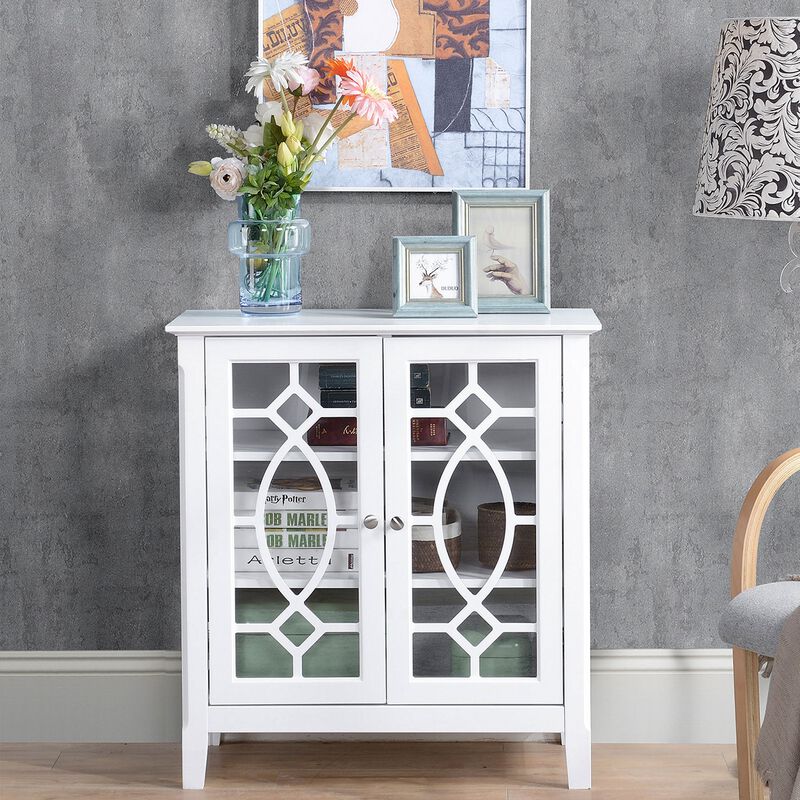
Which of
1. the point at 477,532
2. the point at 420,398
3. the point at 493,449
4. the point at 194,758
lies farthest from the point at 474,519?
the point at 194,758

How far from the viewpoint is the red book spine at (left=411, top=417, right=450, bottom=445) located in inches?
84.4

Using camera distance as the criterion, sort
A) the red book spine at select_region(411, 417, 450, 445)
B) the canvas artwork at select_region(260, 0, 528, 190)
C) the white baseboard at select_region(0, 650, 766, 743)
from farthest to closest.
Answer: the white baseboard at select_region(0, 650, 766, 743) < the canvas artwork at select_region(260, 0, 528, 190) < the red book spine at select_region(411, 417, 450, 445)

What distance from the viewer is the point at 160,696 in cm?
252

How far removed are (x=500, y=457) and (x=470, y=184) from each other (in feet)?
2.13

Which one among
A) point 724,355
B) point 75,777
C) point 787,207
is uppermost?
point 787,207

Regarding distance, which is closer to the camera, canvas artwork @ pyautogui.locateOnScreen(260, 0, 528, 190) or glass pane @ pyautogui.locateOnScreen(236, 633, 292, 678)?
glass pane @ pyautogui.locateOnScreen(236, 633, 292, 678)

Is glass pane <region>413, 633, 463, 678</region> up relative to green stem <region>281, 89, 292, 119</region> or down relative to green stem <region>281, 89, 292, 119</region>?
down

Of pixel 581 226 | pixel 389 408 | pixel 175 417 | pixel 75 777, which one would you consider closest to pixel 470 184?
pixel 581 226

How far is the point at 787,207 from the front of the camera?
1.99 metres

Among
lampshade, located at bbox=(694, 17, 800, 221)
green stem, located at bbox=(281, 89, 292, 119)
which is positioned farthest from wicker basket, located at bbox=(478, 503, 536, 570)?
green stem, located at bbox=(281, 89, 292, 119)

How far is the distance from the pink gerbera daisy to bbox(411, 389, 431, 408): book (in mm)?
575

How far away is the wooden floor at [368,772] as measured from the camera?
88.4 inches

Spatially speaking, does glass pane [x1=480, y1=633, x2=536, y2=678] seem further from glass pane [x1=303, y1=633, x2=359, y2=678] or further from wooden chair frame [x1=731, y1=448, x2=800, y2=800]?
wooden chair frame [x1=731, y1=448, x2=800, y2=800]

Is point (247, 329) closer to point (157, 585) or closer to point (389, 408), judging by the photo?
point (389, 408)
